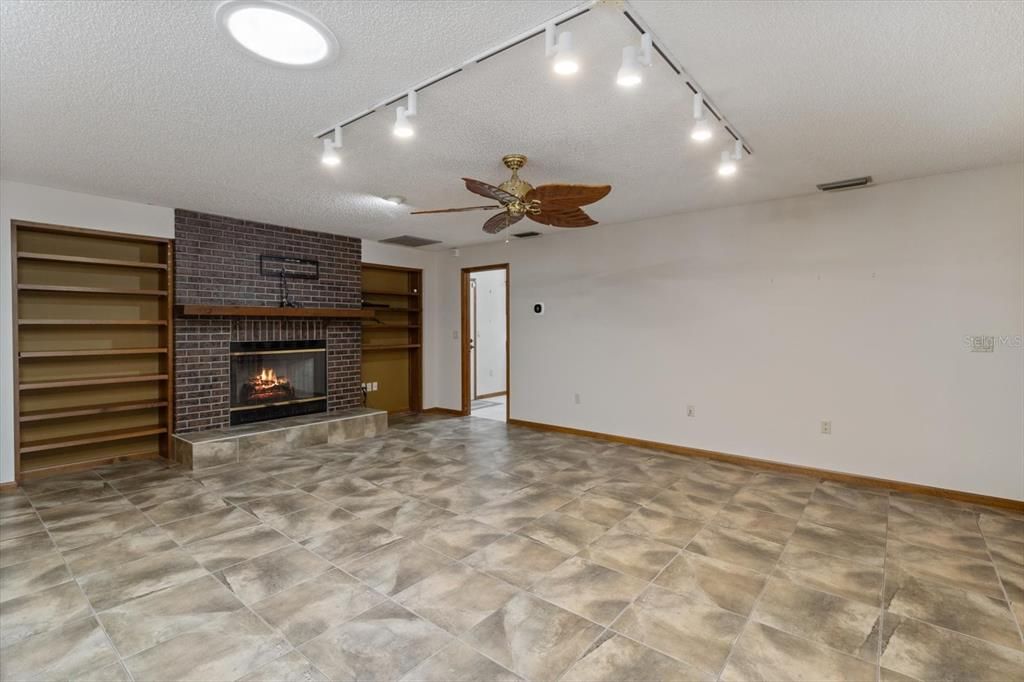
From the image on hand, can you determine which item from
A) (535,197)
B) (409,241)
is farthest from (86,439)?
(535,197)

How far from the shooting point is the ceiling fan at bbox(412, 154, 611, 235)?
2.85 meters

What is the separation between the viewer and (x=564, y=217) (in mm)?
3516

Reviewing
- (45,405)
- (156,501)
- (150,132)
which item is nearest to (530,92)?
(150,132)

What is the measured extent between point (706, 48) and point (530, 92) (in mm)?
814

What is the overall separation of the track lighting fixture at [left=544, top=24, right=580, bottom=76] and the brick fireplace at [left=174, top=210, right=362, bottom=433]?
4.57 metres

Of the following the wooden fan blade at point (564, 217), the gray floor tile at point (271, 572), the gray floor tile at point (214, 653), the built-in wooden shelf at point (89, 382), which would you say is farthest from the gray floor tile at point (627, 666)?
the built-in wooden shelf at point (89, 382)

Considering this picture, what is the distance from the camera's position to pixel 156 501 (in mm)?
3623

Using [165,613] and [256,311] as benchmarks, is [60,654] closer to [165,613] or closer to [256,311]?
[165,613]

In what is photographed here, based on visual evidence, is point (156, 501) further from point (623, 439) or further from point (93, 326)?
point (623, 439)

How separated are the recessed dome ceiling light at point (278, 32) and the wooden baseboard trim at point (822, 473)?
4526 mm

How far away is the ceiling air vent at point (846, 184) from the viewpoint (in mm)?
3807

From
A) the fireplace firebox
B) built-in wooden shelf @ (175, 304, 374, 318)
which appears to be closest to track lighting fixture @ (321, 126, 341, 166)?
built-in wooden shelf @ (175, 304, 374, 318)

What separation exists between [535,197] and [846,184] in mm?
2745

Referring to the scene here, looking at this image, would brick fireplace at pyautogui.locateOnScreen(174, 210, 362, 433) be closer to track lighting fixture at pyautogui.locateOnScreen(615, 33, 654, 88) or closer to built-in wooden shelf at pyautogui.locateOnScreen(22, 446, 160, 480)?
built-in wooden shelf at pyautogui.locateOnScreen(22, 446, 160, 480)
